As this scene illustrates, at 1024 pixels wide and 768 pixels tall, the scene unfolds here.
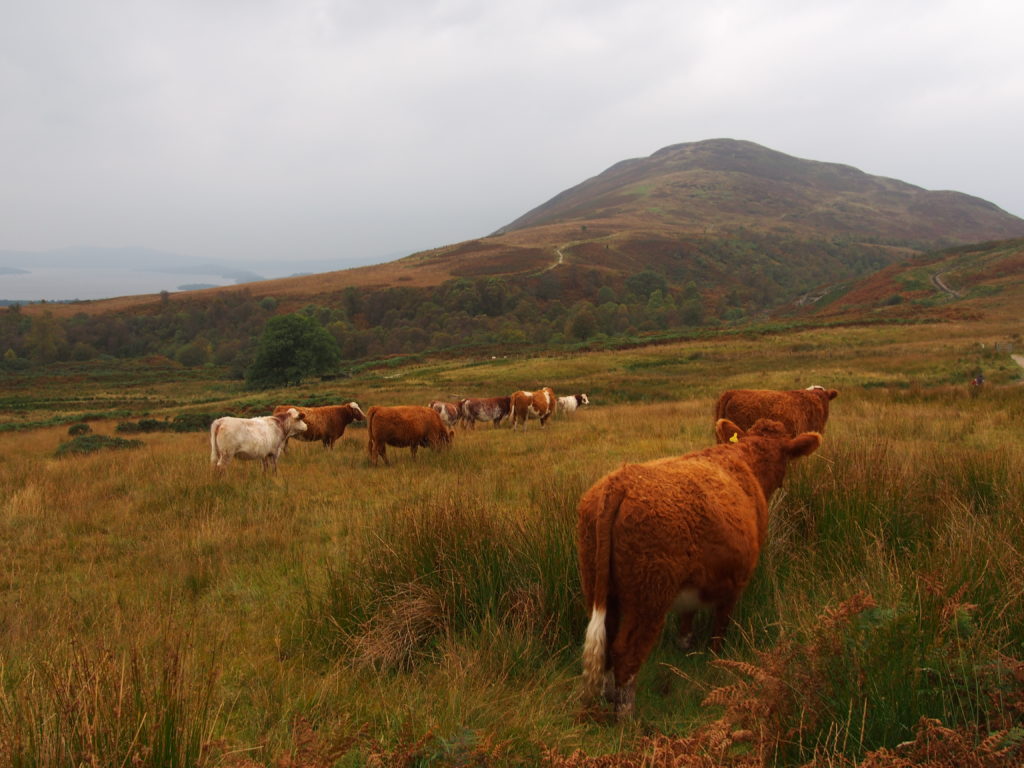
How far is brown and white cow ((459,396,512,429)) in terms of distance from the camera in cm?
1975

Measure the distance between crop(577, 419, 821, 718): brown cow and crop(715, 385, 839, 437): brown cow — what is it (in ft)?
19.4

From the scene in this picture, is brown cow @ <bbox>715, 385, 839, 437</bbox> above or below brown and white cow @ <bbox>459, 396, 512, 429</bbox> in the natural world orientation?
above

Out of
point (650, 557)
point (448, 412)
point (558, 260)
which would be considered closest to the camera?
Result: point (650, 557)

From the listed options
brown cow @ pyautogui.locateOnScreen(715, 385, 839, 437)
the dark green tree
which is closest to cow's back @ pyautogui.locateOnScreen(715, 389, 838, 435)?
brown cow @ pyautogui.locateOnScreen(715, 385, 839, 437)

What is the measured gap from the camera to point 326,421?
47.7 feet

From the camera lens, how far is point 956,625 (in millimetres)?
2436

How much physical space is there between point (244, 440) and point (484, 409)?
981 cm

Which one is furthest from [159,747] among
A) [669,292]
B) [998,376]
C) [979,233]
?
[979,233]

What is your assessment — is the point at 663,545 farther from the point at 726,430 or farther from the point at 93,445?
the point at 93,445

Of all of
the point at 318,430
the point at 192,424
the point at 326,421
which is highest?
the point at 326,421

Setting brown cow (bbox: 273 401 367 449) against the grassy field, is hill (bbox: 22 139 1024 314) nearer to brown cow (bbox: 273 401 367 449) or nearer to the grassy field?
brown cow (bbox: 273 401 367 449)

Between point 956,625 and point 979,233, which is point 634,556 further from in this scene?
point 979,233

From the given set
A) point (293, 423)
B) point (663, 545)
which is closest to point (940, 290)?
point (293, 423)

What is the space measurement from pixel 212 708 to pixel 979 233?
750ft
